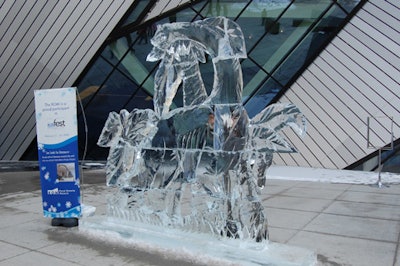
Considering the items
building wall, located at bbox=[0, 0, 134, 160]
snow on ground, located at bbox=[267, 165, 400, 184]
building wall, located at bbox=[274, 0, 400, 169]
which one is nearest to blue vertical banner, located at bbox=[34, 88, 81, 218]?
snow on ground, located at bbox=[267, 165, 400, 184]

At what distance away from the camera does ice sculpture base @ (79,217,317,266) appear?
4637mm

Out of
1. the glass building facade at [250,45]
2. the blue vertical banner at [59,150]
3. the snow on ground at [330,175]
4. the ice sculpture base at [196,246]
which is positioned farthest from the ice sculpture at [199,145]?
the glass building facade at [250,45]

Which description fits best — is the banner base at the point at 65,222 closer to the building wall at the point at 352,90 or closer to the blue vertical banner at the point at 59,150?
the blue vertical banner at the point at 59,150

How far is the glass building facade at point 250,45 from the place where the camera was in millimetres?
13602

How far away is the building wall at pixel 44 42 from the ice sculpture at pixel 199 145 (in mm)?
9571

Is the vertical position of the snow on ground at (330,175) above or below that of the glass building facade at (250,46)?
below

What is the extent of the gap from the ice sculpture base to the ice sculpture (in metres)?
0.12

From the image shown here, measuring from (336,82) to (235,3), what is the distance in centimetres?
418

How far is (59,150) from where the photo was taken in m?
6.43

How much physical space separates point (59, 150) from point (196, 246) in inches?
106

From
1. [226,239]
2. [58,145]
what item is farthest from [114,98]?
[226,239]

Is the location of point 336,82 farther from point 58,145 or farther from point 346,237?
point 58,145

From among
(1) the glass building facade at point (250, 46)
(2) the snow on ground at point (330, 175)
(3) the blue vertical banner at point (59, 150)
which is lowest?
(2) the snow on ground at point (330, 175)

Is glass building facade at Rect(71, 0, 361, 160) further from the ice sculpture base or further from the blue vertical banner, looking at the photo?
the ice sculpture base
